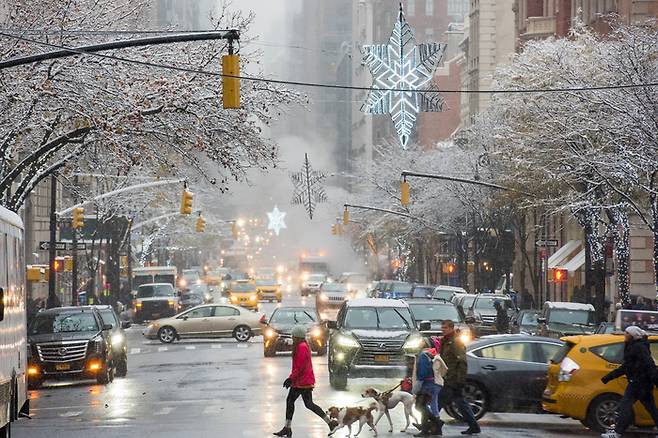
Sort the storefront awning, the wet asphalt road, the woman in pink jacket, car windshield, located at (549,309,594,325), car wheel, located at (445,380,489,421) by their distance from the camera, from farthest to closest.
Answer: the storefront awning → car windshield, located at (549,309,594,325) → car wheel, located at (445,380,489,421) → the wet asphalt road → the woman in pink jacket

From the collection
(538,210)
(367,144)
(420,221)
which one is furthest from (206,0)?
(538,210)

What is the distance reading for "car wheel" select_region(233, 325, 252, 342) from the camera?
2030 inches

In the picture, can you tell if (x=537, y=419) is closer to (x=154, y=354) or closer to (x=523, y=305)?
(x=154, y=354)

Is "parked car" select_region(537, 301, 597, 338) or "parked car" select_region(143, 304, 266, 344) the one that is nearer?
"parked car" select_region(537, 301, 597, 338)

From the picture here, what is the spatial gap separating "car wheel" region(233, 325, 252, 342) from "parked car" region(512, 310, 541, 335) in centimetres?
1110

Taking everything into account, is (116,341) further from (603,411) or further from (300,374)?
(603,411)

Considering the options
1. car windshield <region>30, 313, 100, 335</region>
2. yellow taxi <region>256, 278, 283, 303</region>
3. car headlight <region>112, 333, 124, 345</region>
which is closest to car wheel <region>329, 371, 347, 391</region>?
car windshield <region>30, 313, 100, 335</region>

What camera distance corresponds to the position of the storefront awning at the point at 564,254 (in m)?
68.7

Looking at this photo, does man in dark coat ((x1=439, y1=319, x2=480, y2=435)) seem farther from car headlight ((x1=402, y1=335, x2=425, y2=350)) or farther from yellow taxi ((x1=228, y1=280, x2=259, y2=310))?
yellow taxi ((x1=228, y1=280, x2=259, y2=310))

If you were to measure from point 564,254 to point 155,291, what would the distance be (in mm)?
19835

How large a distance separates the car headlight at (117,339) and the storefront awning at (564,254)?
3564 centimetres

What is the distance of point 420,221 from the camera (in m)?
84.5

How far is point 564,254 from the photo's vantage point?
227 feet

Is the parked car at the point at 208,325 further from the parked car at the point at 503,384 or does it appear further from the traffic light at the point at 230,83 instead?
the traffic light at the point at 230,83
